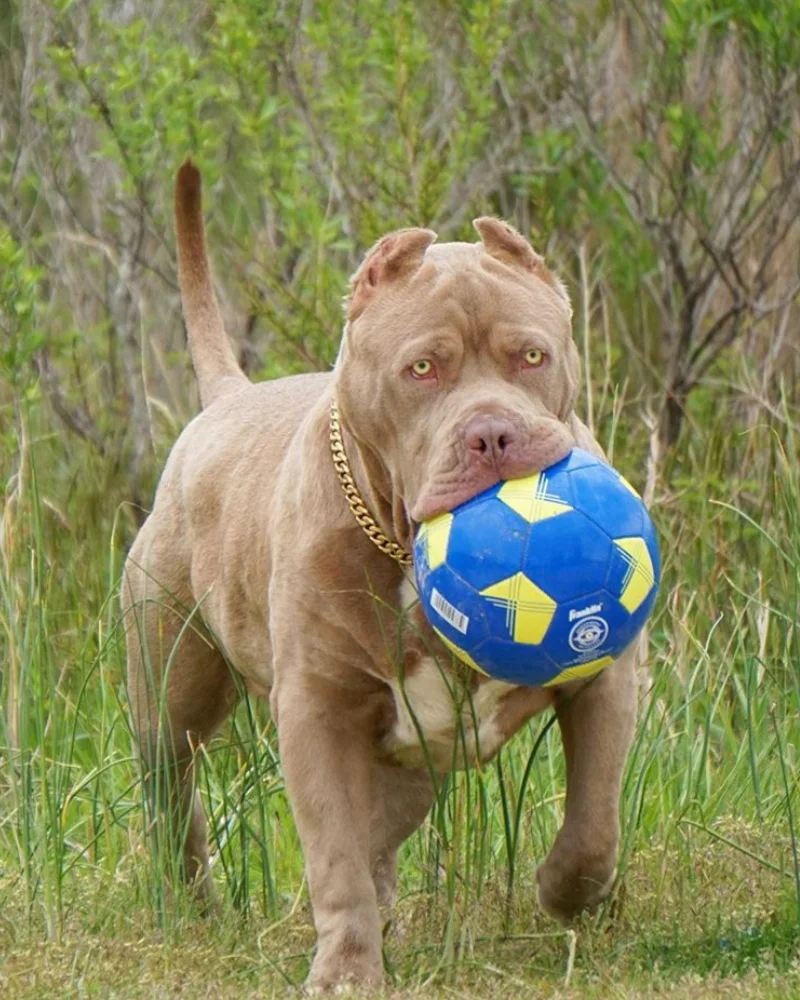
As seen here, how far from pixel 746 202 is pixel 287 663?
13.3 feet

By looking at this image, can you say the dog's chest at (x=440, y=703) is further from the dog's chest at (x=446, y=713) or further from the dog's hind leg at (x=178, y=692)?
the dog's hind leg at (x=178, y=692)

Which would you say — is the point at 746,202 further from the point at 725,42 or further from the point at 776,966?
the point at 776,966

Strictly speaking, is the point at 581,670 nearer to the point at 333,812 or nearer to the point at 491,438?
the point at 491,438

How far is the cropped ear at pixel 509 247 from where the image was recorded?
12.8ft

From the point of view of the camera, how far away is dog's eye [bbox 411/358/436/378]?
3.63m

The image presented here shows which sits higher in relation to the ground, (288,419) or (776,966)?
(288,419)

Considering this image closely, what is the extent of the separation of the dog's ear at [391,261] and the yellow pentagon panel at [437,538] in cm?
63

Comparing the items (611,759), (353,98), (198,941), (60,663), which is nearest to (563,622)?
(611,759)

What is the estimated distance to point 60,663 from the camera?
6.31 m

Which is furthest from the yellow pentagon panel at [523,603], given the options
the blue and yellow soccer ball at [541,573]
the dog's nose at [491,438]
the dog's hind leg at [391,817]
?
the dog's hind leg at [391,817]

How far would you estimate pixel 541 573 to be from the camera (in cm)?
331

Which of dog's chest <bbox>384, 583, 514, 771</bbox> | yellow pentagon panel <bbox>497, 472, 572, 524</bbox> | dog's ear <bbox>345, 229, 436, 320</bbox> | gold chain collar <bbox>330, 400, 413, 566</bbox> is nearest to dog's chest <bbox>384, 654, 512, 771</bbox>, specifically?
dog's chest <bbox>384, 583, 514, 771</bbox>

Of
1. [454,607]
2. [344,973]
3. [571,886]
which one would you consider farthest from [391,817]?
[454,607]

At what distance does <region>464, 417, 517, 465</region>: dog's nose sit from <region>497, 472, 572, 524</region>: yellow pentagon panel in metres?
0.06
